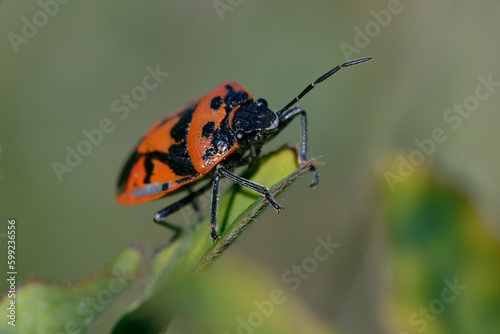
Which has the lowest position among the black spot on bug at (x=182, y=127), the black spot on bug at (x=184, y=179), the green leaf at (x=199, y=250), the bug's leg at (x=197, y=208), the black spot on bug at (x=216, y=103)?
the green leaf at (x=199, y=250)

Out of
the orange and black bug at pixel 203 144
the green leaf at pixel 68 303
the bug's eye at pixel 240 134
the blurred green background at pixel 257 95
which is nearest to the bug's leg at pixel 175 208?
the orange and black bug at pixel 203 144

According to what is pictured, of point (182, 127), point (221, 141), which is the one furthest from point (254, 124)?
point (182, 127)

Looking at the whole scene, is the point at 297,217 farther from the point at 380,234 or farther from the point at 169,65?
the point at 380,234

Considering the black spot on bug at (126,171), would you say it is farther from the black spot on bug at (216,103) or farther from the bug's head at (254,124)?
the bug's head at (254,124)

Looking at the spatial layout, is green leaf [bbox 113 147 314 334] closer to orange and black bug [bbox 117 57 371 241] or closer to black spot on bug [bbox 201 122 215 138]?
orange and black bug [bbox 117 57 371 241]

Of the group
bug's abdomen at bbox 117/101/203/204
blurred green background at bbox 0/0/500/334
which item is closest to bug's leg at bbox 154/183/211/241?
bug's abdomen at bbox 117/101/203/204

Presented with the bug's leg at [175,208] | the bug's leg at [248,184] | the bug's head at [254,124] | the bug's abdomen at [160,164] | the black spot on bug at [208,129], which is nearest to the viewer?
the bug's leg at [248,184]

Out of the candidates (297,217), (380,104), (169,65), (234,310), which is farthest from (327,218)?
(234,310)
